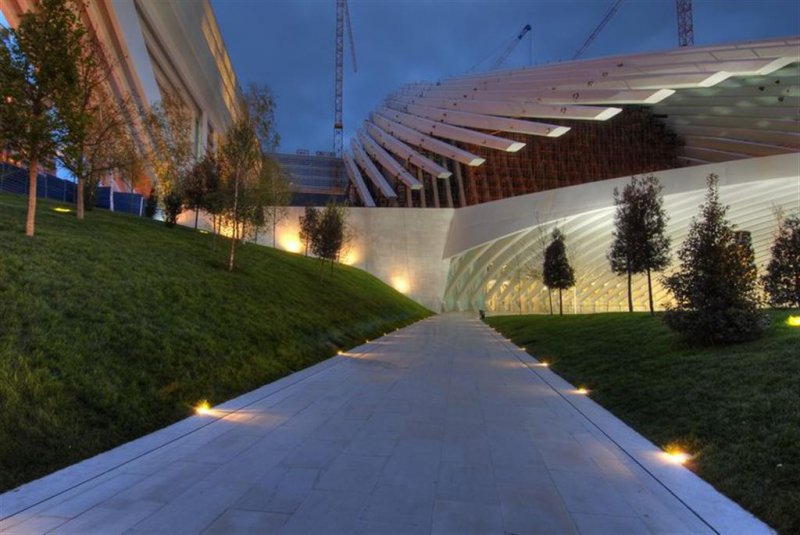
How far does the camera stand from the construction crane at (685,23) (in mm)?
75812

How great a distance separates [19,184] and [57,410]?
67.4ft

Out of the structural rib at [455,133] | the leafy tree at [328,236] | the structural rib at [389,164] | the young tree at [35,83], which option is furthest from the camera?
the structural rib at [389,164]

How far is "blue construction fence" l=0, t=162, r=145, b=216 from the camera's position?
19.8 meters

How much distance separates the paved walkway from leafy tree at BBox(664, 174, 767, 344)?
3.17 m

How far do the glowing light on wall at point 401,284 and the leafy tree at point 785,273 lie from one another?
88.0 ft

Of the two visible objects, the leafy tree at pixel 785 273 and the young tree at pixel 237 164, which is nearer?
the young tree at pixel 237 164

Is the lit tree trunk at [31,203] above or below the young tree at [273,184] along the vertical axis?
below

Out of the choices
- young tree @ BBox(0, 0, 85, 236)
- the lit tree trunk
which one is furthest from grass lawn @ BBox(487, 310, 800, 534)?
young tree @ BBox(0, 0, 85, 236)

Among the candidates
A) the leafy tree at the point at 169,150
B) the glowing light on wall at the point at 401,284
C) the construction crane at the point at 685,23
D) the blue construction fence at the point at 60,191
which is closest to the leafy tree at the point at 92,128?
the blue construction fence at the point at 60,191

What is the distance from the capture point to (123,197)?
2550 cm

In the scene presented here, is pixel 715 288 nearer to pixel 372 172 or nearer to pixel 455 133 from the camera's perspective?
pixel 455 133

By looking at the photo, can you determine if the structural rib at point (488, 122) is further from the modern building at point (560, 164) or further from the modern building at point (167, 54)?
the modern building at point (167, 54)

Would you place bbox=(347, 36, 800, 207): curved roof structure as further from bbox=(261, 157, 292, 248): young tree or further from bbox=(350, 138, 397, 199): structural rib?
bbox=(261, 157, 292, 248): young tree

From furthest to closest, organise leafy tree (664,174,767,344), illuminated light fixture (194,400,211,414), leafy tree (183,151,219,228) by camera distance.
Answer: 1. leafy tree (183,151,219,228)
2. leafy tree (664,174,767,344)
3. illuminated light fixture (194,400,211,414)
